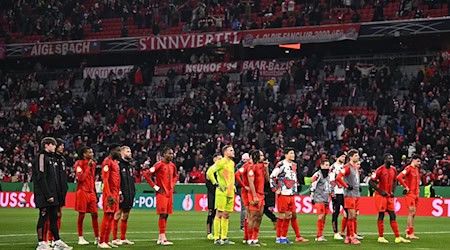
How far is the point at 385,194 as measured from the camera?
23594 millimetres

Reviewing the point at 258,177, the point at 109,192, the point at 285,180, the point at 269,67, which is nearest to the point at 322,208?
the point at 285,180

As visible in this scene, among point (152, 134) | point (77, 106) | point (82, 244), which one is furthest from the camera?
point (77, 106)

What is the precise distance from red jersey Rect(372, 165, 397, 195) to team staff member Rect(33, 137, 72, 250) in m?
8.27

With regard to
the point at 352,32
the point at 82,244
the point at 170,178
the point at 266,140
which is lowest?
the point at 82,244

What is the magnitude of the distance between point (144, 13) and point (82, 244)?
38.2m

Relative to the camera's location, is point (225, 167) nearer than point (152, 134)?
Yes

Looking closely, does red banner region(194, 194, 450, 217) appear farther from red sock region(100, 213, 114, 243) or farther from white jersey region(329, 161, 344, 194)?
red sock region(100, 213, 114, 243)

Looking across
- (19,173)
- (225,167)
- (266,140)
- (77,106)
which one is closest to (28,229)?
(225,167)

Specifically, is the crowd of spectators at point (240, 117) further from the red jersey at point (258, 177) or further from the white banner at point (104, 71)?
the red jersey at point (258, 177)

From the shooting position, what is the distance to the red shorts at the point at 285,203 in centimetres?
2277

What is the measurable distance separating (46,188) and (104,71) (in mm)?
41749

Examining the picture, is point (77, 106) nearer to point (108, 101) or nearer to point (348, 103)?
point (108, 101)

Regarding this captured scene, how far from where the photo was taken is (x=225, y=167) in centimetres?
2214

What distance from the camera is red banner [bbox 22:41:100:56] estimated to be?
191 feet
